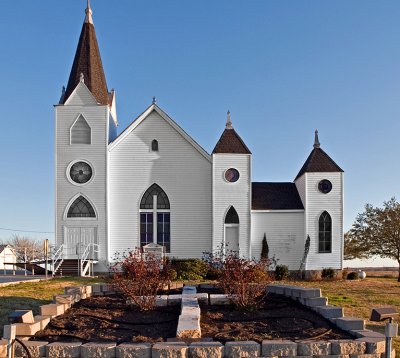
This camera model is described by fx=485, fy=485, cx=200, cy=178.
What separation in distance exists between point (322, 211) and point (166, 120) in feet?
34.6

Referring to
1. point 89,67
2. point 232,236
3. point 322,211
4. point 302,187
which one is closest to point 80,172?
point 89,67

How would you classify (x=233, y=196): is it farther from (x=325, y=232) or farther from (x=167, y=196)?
(x=325, y=232)

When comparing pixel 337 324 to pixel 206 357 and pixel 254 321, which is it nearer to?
pixel 254 321

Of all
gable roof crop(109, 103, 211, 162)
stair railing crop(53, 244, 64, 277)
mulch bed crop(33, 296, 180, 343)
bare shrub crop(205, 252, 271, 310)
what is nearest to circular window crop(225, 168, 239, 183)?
gable roof crop(109, 103, 211, 162)

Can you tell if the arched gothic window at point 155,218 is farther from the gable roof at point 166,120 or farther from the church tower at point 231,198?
the gable roof at point 166,120

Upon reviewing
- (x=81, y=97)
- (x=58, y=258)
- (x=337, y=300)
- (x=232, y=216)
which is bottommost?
(x=58, y=258)

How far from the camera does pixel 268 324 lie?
350 inches

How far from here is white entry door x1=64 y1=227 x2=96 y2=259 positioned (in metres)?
27.2

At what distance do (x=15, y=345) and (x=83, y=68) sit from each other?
24963mm

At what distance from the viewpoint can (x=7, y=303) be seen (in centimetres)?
1288

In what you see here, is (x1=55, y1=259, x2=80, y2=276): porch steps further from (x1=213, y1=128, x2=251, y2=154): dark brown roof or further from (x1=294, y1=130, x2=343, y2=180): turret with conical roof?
(x1=294, y1=130, x2=343, y2=180): turret with conical roof

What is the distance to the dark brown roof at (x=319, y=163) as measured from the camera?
93.5 feet

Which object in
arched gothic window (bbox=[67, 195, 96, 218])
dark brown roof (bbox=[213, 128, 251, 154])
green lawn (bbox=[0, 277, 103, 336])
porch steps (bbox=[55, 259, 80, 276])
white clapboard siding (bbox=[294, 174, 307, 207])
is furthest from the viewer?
white clapboard siding (bbox=[294, 174, 307, 207])

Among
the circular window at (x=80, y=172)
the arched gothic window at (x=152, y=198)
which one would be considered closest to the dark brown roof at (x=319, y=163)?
the arched gothic window at (x=152, y=198)
